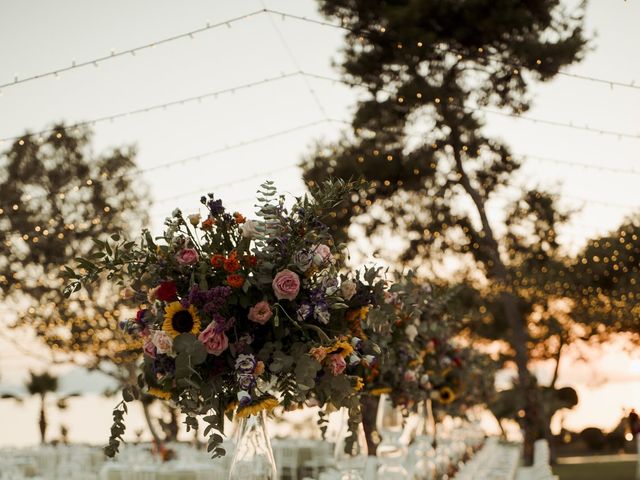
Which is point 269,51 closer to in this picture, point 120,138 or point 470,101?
point 470,101

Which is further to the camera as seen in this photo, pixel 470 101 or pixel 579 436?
pixel 579 436

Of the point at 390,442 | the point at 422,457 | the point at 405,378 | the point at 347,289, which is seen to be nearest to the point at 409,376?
the point at 405,378

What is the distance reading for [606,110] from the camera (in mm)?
11922

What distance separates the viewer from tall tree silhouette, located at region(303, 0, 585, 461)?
13.2 meters

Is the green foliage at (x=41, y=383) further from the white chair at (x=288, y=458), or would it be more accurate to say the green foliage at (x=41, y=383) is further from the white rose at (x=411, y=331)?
the white rose at (x=411, y=331)

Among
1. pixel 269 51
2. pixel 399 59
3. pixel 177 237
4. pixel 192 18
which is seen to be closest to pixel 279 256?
pixel 177 237

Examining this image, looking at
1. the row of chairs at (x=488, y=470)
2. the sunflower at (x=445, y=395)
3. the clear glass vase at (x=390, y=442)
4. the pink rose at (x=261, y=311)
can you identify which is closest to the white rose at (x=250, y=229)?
the pink rose at (x=261, y=311)

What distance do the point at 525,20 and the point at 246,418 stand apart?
1144 cm

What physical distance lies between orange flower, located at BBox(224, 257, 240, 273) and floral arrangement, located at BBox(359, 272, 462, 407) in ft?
1.77

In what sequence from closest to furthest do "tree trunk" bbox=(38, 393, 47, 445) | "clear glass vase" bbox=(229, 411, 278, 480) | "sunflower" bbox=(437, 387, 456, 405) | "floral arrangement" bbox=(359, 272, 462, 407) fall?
"clear glass vase" bbox=(229, 411, 278, 480) < "floral arrangement" bbox=(359, 272, 462, 407) < "sunflower" bbox=(437, 387, 456, 405) < "tree trunk" bbox=(38, 393, 47, 445)

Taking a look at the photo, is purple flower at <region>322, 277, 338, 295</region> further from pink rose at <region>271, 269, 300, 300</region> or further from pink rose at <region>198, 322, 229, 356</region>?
pink rose at <region>198, 322, 229, 356</region>

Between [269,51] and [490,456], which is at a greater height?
[269,51]

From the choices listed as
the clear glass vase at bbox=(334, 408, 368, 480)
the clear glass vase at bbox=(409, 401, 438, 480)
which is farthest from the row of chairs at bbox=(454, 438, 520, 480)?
the clear glass vase at bbox=(334, 408, 368, 480)

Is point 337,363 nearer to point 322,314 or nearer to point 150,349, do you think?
point 322,314
